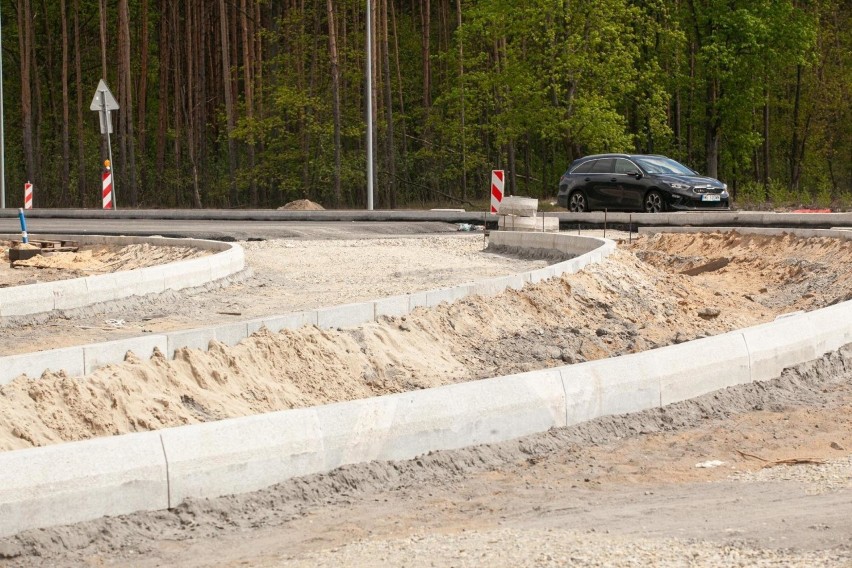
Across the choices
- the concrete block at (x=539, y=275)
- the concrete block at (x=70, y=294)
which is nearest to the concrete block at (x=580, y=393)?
the concrete block at (x=539, y=275)

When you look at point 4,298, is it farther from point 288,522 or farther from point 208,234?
point 208,234

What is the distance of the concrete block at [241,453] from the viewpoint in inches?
255

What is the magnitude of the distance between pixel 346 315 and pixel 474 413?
3799mm

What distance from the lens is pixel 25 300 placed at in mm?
12391

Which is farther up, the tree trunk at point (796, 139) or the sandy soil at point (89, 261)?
the tree trunk at point (796, 139)

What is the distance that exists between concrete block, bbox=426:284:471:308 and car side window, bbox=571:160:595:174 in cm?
1540

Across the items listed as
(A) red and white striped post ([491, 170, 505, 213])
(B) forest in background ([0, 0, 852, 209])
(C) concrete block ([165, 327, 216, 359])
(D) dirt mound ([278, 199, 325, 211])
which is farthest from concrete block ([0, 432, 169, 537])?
(D) dirt mound ([278, 199, 325, 211])

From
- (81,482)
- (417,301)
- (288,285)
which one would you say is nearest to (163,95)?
(288,285)

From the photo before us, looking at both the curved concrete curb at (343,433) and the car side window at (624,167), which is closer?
the curved concrete curb at (343,433)

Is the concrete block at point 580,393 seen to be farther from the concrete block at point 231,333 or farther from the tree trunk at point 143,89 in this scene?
the tree trunk at point 143,89

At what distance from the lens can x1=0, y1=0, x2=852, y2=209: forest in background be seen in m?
37.9

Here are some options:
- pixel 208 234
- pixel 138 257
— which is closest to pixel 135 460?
pixel 138 257

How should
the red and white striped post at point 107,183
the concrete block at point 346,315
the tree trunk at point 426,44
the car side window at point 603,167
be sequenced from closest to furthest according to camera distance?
1. the concrete block at point 346,315
2. the car side window at point 603,167
3. the red and white striped post at point 107,183
4. the tree trunk at point 426,44

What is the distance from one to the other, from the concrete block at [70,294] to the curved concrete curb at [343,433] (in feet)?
20.7
